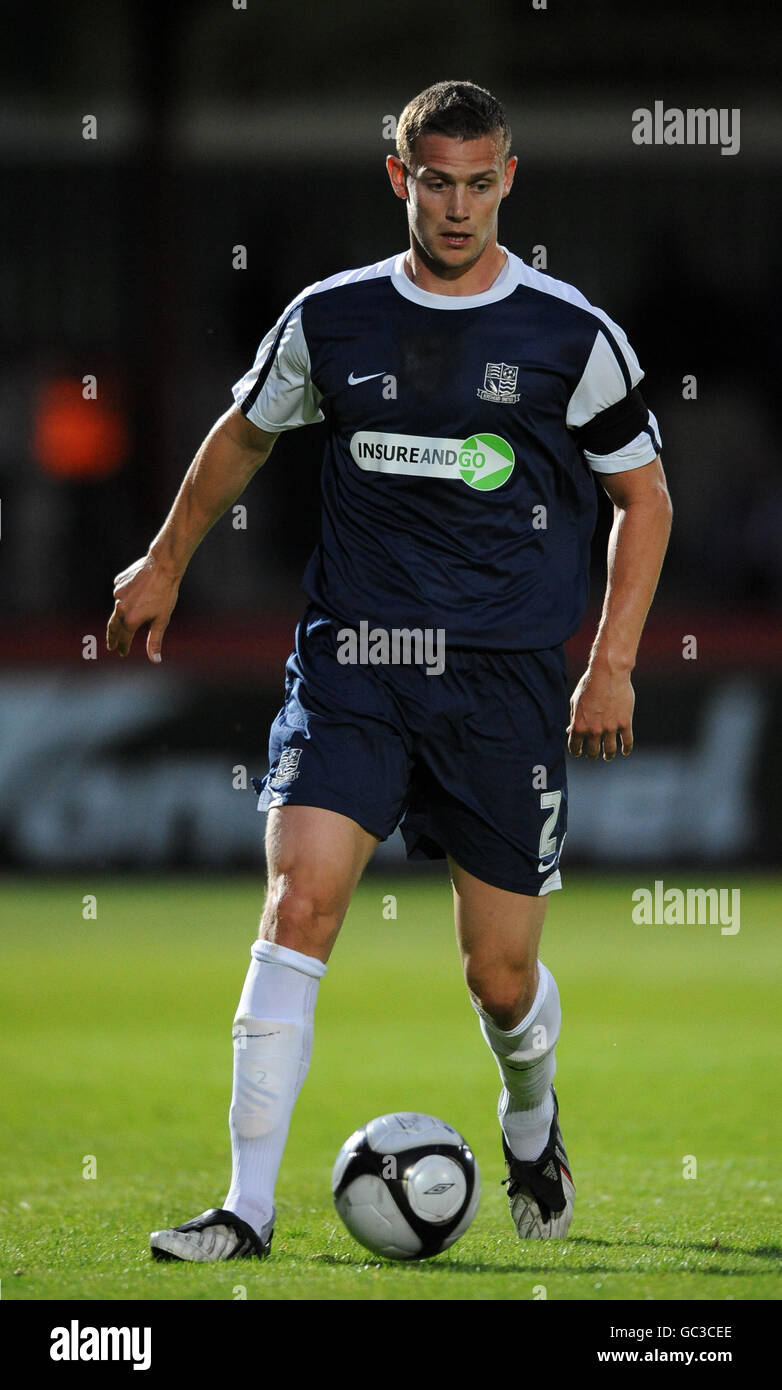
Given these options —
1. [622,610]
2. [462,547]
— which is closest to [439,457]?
[462,547]

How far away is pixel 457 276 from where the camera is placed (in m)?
3.82

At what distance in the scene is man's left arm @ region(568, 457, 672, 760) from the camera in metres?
3.85

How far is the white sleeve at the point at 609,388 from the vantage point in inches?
151

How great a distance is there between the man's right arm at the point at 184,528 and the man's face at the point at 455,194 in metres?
0.56

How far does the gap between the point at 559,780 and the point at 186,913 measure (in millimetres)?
5547

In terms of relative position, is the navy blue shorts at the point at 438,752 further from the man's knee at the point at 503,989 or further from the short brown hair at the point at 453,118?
the short brown hair at the point at 453,118

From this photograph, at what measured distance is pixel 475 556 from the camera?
3.82m

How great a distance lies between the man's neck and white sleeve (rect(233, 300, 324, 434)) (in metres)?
0.25

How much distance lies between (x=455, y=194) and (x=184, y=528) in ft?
2.94
